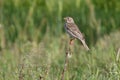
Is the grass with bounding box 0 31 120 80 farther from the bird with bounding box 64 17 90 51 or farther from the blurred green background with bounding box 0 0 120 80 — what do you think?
the bird with bounding box 64 17 90 51

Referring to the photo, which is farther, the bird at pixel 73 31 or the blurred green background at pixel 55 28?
the blurred green background at pixel 55 28

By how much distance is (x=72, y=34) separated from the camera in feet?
19.8

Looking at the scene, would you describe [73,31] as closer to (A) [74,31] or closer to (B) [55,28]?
(A) [74,31]

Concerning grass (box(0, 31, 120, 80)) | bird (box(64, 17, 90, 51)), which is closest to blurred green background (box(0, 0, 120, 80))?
grass (box(0, 31, 120, 80))

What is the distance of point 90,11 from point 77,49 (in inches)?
78.3

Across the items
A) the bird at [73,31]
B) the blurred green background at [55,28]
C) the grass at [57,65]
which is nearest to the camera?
the grass at [57,65]

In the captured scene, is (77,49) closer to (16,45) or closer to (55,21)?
(16,45)

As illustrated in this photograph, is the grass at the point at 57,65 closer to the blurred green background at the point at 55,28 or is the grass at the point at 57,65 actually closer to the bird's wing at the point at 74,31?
the blurred green background at the point at 55,28

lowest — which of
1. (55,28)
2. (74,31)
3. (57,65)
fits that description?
(55,28)

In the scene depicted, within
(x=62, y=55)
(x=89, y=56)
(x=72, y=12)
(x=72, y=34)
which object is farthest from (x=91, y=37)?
(x=72, y=34)

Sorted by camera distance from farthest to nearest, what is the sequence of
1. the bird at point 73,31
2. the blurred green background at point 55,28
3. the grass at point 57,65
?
the blurred green background at point 55,28 < the bird at point 73,31 < the grass at point 57,65

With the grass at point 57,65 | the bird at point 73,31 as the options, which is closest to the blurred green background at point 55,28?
the grass at point 57,65

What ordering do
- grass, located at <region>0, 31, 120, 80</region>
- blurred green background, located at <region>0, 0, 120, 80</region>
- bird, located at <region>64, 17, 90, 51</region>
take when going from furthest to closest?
1. blurred green background, located at <region>0, 0, 120, 80</region>
2. bird, located at <region>64, 17, 90, 51</region>
3. grass, located at <region>0, 31, 120, 80</region>

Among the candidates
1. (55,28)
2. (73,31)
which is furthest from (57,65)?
(55,28)
